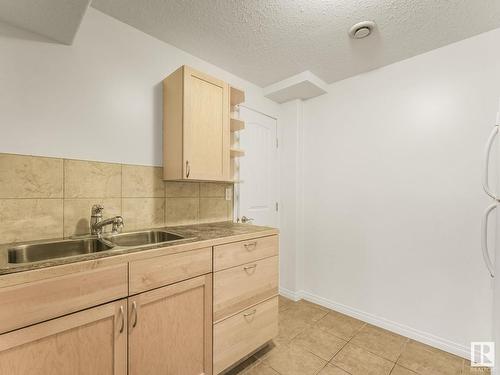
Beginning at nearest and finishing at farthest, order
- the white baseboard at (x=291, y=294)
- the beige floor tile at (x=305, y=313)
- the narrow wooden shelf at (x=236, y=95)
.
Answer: the narrow wooden shelf at (x=236, y=95), the beige floor tile at (x=305, y=313), the white baseboard at (x=291, y=294)

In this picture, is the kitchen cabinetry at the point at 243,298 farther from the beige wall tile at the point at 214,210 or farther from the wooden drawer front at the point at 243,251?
the beige wall tile at the point at 214,210

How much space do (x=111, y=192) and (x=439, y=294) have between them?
2.53m

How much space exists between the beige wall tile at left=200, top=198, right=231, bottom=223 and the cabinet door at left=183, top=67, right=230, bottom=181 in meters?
0.37

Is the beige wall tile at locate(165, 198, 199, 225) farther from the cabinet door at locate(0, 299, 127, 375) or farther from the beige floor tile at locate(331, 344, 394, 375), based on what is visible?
the beige floor tile at locate(331, 344, 394, 375)

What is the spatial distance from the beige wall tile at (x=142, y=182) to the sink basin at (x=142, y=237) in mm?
269

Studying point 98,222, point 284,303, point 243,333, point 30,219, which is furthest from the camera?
point 284,303

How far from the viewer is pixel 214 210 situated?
2.15 meters

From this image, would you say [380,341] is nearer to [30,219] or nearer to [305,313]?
[305,313]

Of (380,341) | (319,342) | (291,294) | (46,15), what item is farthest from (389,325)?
(46,15)

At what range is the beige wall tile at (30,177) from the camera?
4.01 ft

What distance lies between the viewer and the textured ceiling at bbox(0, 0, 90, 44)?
113cm

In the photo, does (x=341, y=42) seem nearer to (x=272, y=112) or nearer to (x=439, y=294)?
(x=272, y=112)

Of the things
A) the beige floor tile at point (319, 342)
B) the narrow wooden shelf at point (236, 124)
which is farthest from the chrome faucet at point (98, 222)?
the beige floor tile at point (319, 342)

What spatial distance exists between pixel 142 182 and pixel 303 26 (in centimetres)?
159
